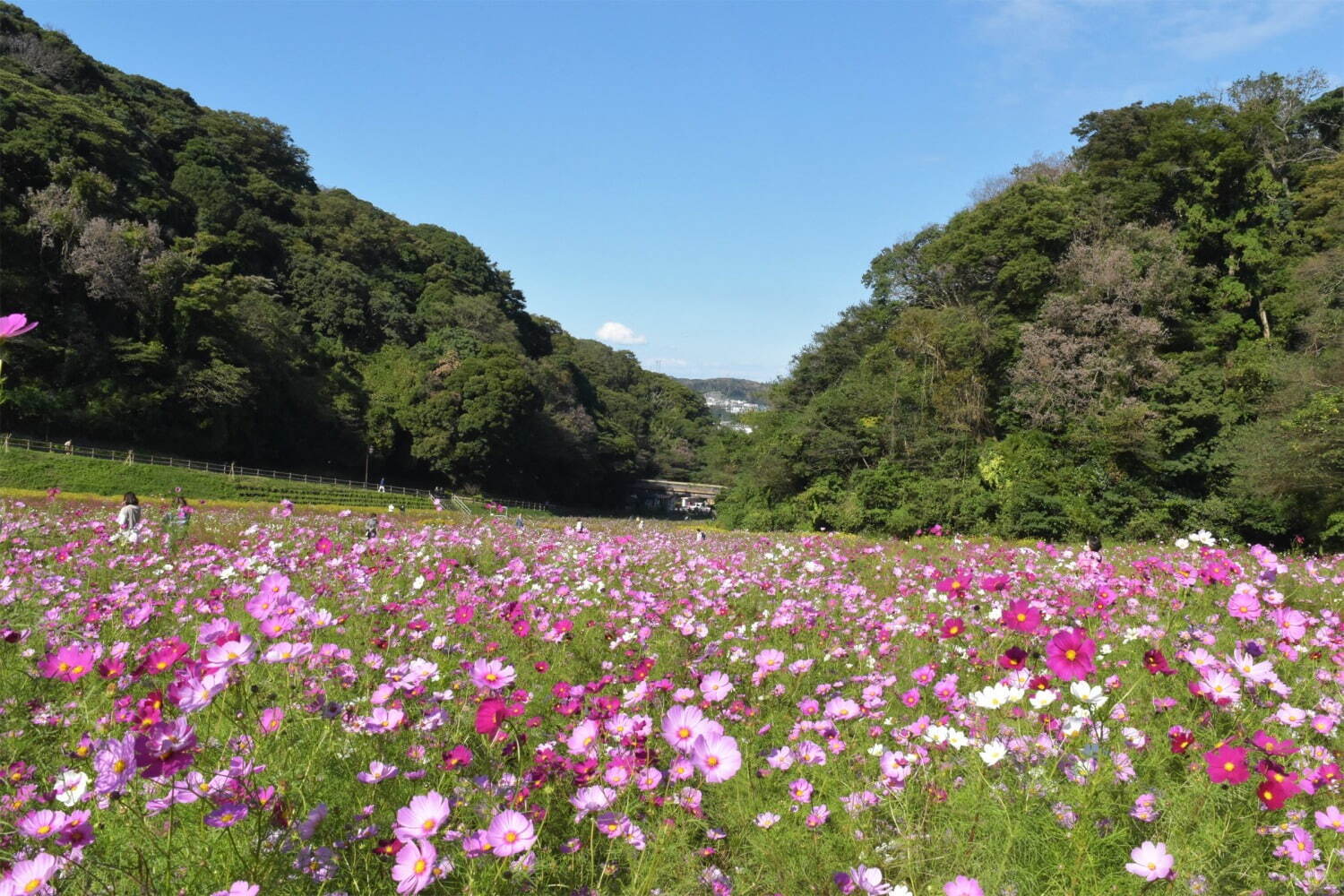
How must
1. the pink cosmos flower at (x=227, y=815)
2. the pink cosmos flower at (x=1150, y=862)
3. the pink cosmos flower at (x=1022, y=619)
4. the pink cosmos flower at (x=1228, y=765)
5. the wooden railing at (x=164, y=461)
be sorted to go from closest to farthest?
the pink cosmos flower at (x=227, y=815) < the pink cosmos flower at (x=1150, y=862) < the pink cosmos flower at (x=1228, y=765) < the pink cosmos flower at (x=1022, y=619) < the wooden railing at (x=164, y=461)

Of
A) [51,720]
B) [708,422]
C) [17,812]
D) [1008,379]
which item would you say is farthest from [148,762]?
[708,422]

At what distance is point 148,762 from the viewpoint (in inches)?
40.9

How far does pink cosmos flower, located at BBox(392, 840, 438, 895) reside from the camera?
42.1 inches

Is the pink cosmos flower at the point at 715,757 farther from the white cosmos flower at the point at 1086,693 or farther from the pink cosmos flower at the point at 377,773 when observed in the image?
the white cosmos flower at the point at 1086,693

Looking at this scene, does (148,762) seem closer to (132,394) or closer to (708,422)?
(132,394)

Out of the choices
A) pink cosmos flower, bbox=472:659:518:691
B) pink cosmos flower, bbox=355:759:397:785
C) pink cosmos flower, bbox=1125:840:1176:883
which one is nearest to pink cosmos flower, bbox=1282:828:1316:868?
pink cosmos flower, bbox=1125:840:1176:883

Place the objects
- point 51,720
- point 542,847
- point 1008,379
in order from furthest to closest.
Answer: point 1008,379 < point 51,720 < point 542,847

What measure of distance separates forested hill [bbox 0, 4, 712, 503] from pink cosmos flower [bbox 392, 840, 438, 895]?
2119 centimetres

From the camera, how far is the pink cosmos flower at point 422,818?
45.8 inches

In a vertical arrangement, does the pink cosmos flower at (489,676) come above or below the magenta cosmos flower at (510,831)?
above

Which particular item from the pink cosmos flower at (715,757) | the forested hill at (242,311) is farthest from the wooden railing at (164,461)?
the pink cosmos flower at (715,757)

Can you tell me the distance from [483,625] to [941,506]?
810 inches

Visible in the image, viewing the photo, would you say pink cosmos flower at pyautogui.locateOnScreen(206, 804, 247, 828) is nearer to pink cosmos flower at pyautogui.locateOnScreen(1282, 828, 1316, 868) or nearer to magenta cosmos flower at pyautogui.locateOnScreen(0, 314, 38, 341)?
magenta cosmos flower at pyautogui.locateOnScreen(0, 314, 38, 341)

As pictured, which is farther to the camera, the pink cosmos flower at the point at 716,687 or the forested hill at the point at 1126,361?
the forested hill at the point at 1126,361
